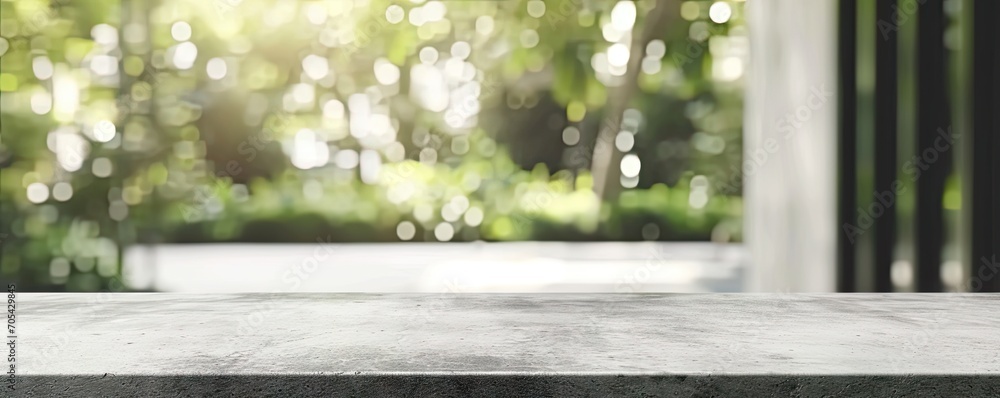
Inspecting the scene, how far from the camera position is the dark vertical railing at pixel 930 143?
4324 millimetres

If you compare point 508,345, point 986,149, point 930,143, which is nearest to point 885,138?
point 930,143

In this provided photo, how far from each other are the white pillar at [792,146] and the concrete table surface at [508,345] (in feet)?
4.02

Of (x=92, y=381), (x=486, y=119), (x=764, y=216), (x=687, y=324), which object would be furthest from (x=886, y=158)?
(x=486, y=119)

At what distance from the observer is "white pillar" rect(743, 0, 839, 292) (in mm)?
4680

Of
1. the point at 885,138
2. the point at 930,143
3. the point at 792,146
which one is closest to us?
the point at 930,143

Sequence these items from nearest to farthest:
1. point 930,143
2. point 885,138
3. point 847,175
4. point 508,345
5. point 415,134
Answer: point 508,345, point 930,143, point 885,138, point 847,175, point 415,134

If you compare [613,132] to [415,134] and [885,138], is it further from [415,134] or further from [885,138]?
[885,138]

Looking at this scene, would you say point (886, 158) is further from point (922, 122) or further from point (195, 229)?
point (195, 229)

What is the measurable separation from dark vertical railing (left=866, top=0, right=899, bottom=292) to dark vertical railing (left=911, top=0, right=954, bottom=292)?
131 mm

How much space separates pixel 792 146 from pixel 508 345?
300cm

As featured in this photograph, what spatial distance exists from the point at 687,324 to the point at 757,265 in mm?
2894

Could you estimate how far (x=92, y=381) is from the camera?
6.59 feet

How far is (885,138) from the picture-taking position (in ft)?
14.7

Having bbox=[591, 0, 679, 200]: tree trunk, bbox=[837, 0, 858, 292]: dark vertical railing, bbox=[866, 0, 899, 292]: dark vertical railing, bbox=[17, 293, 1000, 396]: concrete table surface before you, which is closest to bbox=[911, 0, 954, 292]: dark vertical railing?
bbox=[866, 0, 899, 292]: dark vertical railing
